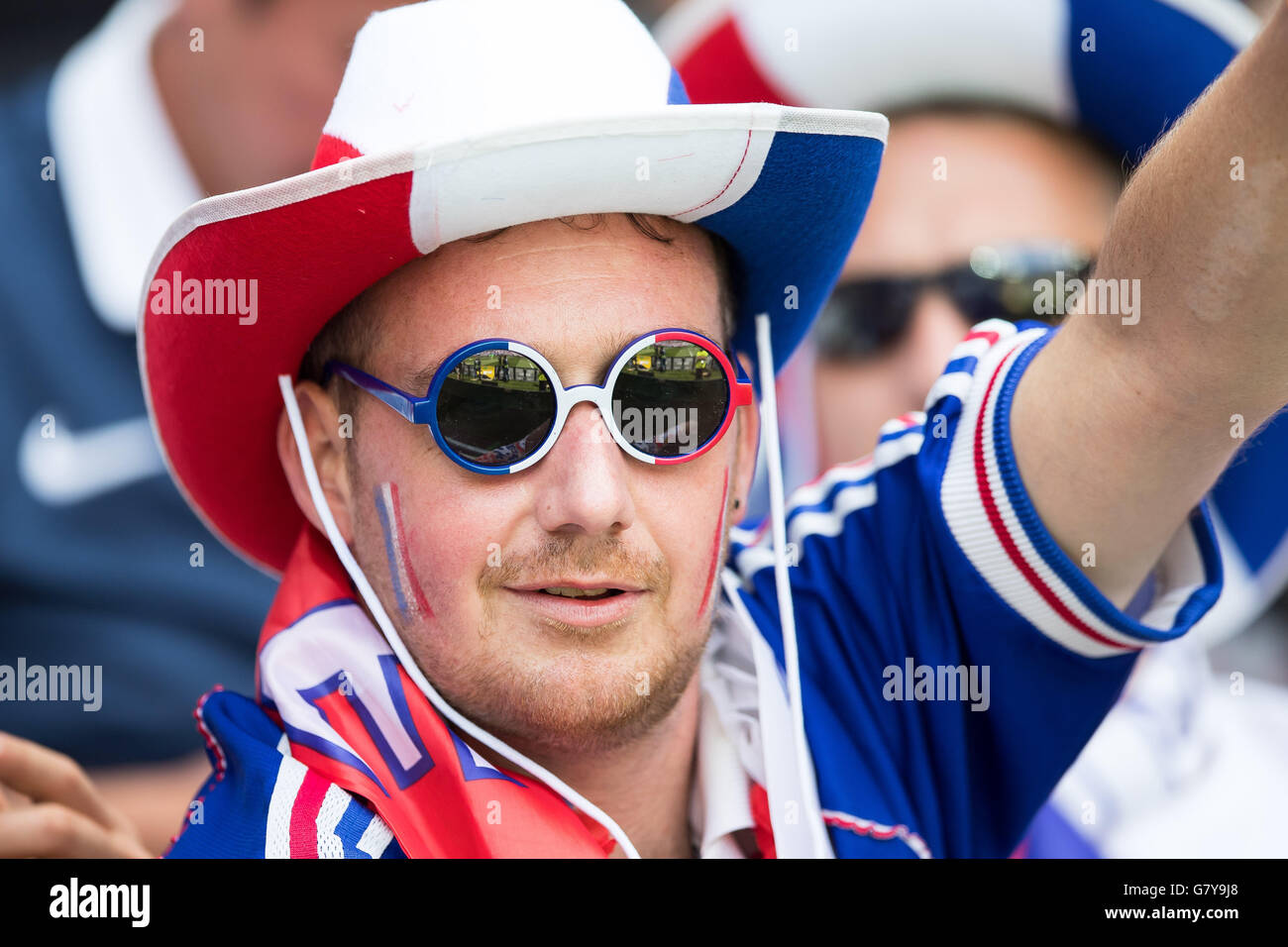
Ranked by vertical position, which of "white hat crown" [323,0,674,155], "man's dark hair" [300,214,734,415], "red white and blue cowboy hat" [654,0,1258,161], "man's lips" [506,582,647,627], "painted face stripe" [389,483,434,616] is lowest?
"man's lips" [506,582,647,627]

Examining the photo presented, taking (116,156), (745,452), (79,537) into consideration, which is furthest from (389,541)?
(116,156)

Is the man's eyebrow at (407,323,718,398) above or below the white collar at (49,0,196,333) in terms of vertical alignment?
below

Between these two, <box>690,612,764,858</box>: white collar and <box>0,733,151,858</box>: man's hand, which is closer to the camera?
<box>0,733,151,858</box>: man's hand

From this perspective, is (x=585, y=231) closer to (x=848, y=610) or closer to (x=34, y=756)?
(x=848, y=610)

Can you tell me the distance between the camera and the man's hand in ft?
5.44

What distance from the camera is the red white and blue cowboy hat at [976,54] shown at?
8.41ft

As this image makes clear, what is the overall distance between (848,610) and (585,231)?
0.75 m

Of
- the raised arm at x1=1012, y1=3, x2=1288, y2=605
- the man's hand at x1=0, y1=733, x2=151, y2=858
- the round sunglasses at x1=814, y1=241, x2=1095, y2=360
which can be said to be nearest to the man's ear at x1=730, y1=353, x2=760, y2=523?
the raised arm at x1=1012, y1=3, x2=1288, y2=605

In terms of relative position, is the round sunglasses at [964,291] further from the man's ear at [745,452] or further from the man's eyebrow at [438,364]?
the man's eyebrow at [438,364]

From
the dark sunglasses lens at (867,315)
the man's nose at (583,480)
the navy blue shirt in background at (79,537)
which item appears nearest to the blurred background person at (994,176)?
the dark sunglasses lens at (867,315)

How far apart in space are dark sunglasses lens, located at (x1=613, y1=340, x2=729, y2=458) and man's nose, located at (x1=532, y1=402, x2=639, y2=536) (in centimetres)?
4

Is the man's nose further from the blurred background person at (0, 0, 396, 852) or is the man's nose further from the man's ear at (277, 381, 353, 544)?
the blurred background person at (0, 0, 396, 852)

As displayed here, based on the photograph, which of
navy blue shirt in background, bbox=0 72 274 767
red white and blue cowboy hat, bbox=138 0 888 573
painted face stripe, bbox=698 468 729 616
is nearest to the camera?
red white and blue cowboy hat, bbox=138 0 888 573
